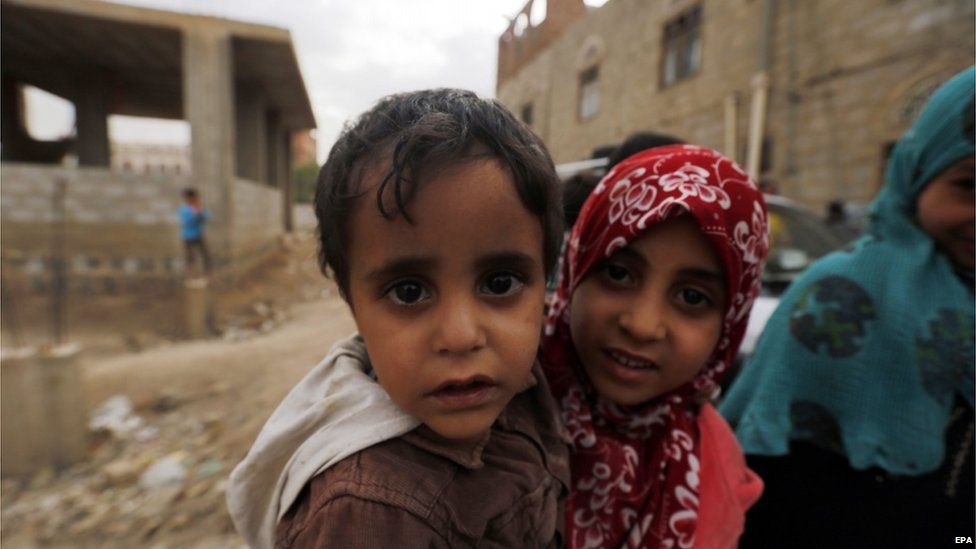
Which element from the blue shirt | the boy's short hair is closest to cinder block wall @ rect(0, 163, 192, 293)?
the blue shirt

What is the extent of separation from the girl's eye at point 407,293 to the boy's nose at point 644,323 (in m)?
0.48

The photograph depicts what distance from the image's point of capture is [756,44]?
7648 mm

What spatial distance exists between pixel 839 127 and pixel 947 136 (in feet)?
23.5

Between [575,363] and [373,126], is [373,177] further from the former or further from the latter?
[575,363]

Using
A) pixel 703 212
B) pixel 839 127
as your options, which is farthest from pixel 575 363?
pixel 839 127

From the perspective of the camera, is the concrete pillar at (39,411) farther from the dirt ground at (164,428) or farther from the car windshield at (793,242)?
the car windshield at (793,242)

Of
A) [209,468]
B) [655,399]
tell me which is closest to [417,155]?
[655,399]

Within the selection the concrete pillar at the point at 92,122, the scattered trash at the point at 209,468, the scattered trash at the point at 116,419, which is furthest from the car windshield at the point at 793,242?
the concrete pillar at the point at 92,122

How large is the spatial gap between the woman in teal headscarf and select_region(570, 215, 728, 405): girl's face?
605 millimetres

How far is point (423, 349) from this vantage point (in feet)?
2.44

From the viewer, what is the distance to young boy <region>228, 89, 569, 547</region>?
2.33 ft

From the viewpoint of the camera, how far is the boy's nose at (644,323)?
102 centimetres

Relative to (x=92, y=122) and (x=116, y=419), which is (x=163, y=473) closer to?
(x=116, y=419)

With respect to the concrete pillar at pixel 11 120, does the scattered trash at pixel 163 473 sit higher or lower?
lower
